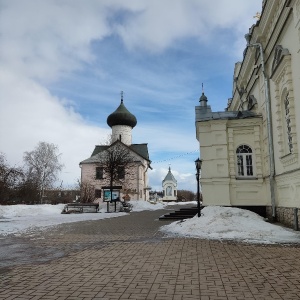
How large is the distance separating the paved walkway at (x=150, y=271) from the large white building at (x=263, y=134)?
215 inches

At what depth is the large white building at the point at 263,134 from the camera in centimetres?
1227

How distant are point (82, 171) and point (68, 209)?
733 inches

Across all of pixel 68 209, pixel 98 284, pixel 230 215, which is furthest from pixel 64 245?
pixel 68 209

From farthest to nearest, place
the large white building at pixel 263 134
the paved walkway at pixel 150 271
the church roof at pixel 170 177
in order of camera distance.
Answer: the church roof at pixel 170 177 → the large white building at pixel 263 134 → the paved walkway at pixel 150 271

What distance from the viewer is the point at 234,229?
1140cm

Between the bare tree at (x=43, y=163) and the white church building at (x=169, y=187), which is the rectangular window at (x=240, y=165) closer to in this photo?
the bare tree at (x=43, y=163)

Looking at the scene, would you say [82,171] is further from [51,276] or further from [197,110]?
[51,276]

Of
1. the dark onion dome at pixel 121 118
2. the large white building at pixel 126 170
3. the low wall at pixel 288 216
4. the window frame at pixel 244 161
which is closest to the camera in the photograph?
the low wall at pixel 288 216

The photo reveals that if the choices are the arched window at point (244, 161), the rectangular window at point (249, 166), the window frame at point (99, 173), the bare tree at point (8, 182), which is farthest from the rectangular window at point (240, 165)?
the window frame at point (99, 173)

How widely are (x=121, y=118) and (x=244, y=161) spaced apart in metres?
34.4

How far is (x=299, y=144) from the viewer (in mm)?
11656

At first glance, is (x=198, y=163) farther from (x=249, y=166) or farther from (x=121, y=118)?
(x=121, y=118)

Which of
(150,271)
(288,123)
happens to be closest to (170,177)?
(288,123)

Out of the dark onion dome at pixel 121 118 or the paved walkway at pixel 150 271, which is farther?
the dark onion dome at pixel 121 118
